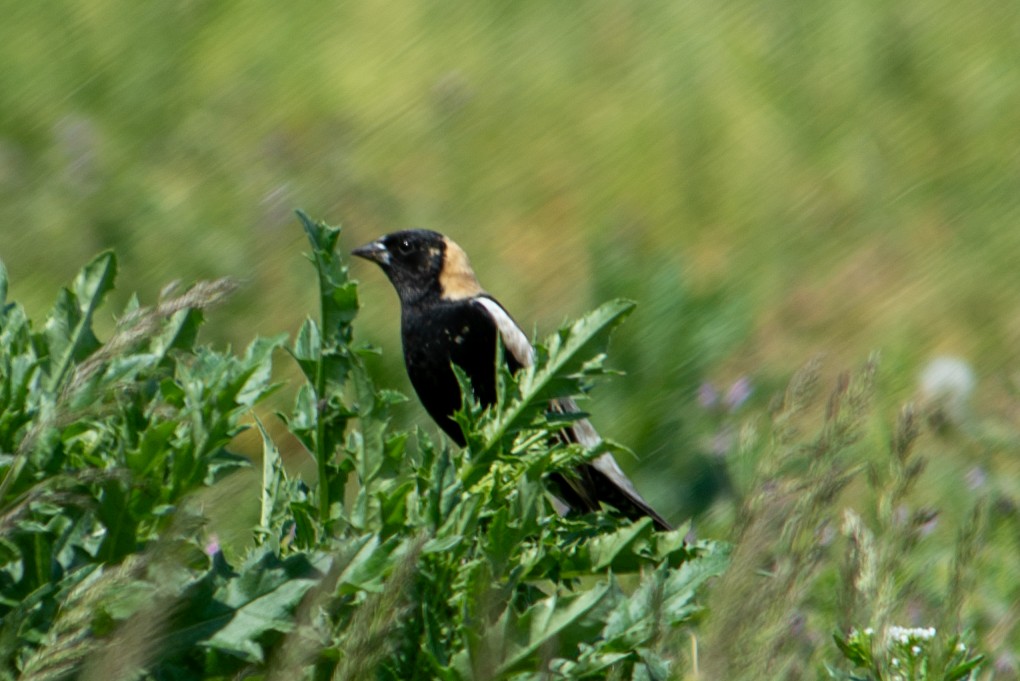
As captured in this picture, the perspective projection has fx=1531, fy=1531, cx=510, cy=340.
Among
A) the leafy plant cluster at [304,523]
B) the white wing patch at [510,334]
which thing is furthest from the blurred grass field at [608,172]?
the leafy plant cluster at [304,523]

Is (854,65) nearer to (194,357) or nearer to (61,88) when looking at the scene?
(61,88)

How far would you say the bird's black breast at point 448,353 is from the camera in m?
3.62

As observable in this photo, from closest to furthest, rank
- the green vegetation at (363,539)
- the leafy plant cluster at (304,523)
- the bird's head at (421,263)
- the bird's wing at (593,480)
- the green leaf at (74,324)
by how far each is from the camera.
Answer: the green vegetation at (363,539)
the leafy plant cluster at (304,523)
the green leaf at (74,324)
the bird's wing at (593,480)
the bird's head at (421,263)

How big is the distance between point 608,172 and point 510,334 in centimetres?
172

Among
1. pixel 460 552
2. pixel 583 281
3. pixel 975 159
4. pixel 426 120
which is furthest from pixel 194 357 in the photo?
pixel 975 159

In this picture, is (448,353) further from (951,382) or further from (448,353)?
(951,382)

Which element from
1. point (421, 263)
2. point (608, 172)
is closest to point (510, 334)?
point (421, 263)

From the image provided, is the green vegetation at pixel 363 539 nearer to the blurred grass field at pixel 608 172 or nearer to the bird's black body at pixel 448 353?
the bird's black body at pixel 448 353

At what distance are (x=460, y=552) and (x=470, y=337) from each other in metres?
1.69

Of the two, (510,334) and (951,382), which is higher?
(510,334)

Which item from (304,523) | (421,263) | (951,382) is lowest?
(951,382)

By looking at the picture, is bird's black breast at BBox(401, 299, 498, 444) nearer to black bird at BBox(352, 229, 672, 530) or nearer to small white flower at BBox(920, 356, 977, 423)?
black bird at BBox(352, 229, 672, 530)

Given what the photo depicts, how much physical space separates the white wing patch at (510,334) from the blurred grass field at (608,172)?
13.0 inches

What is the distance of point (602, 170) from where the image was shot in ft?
17.4
